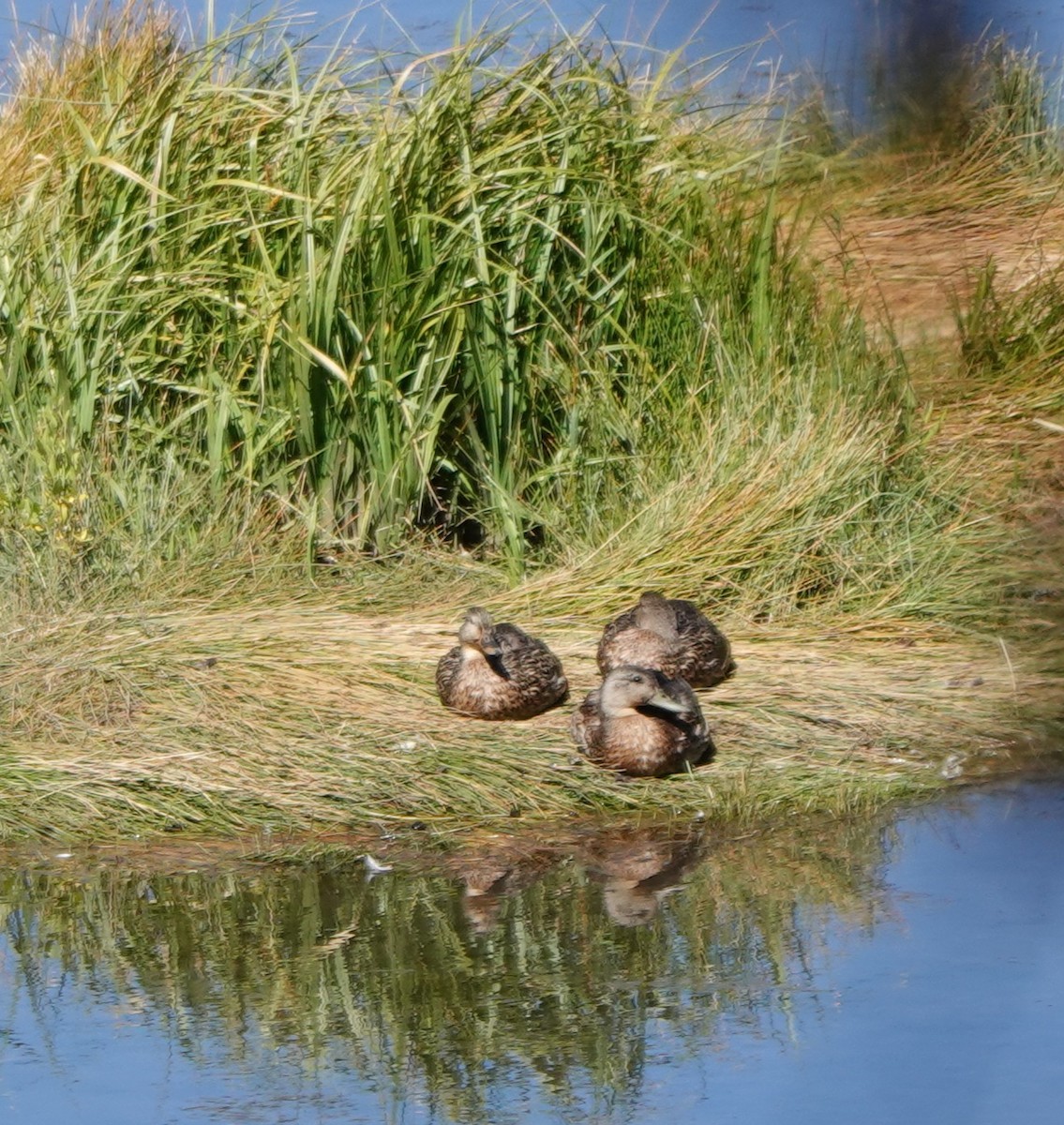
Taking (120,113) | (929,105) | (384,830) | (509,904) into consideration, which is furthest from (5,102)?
(929,105)

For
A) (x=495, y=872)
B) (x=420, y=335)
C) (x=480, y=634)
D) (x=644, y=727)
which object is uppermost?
(x=420, y=335)

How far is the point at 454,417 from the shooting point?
273 inches

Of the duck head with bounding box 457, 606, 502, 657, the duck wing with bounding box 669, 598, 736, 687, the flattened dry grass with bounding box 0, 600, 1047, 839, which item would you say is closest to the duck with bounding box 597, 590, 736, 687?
the duck wing with bounding box 669, 598, 736, 687

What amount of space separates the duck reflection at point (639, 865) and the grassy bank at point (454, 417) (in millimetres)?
657

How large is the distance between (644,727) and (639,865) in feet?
1.99

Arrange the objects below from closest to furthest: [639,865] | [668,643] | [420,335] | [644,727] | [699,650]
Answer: [639,865] → [644,727] → [668,643] → [699,650] → [420,335]

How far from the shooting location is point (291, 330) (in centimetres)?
648

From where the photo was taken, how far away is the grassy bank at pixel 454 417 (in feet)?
18.9

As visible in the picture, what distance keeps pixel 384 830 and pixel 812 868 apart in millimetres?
1231

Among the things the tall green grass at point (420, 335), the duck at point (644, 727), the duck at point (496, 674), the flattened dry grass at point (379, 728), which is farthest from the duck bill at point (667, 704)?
the tall green grass at point (420, 335)

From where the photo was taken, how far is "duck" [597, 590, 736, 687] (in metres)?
5.47

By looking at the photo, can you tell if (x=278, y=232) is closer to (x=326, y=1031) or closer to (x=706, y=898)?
(x=706, y=898)

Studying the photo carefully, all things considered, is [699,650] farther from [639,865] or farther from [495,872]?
[495,872]

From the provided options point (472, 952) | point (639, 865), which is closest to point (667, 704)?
point (639, 865)
